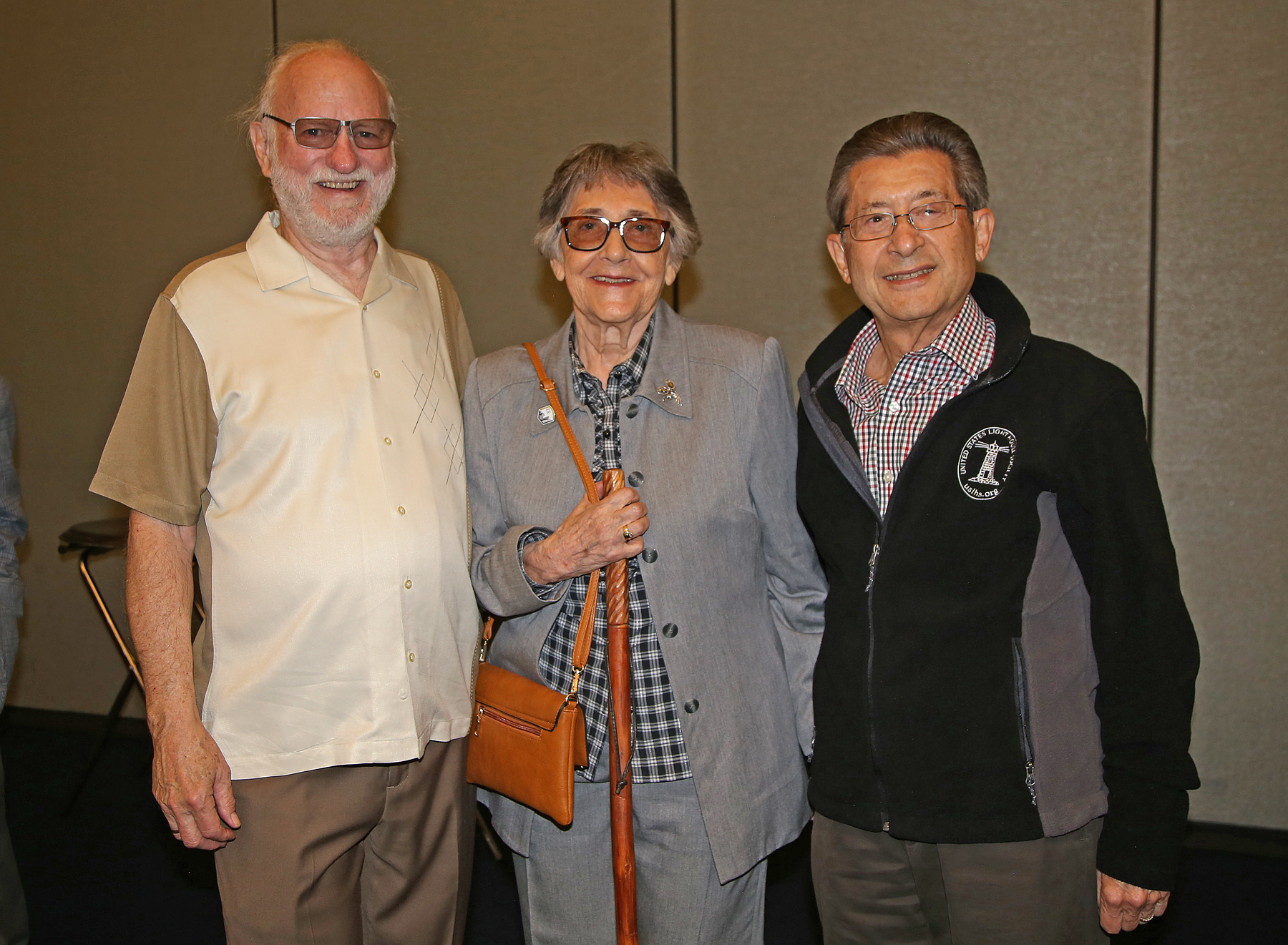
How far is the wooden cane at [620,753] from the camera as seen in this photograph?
5.65 ft

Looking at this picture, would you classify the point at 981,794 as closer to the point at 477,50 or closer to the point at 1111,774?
the point at 1111,774

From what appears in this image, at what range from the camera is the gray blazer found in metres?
1.78

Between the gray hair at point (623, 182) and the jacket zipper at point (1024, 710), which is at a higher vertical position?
the gray hair at point (623, 182)

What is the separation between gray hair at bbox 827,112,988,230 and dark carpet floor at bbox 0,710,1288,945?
2.21 metres

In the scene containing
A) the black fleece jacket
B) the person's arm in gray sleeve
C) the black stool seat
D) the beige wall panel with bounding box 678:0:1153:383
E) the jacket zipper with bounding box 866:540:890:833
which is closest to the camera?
the black fleece jacket

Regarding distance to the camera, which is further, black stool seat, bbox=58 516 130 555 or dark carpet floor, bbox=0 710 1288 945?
black stool seat, bbox=58 516 130 555

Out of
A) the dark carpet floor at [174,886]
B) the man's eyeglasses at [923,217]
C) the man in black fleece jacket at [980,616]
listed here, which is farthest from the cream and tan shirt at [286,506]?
the dark carpet floor at [174,886]

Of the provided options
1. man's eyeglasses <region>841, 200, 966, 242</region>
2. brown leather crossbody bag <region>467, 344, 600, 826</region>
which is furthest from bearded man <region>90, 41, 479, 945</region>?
man's eyeglasses <region>841, 200, 966, 242</region>

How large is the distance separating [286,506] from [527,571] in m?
0.46

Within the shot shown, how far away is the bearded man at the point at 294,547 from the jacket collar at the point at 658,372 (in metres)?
0.27

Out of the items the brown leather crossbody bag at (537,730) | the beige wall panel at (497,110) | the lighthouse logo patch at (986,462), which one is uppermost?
the beige wall panel at (497,110)

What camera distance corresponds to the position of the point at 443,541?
A: 192 centimetres

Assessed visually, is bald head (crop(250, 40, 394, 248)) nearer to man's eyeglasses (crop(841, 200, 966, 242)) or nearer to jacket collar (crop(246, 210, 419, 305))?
jacket collar (crop(246, 210, 419, 305))

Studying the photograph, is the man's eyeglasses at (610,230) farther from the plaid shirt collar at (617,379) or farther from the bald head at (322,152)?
the bald head at (322,152)
